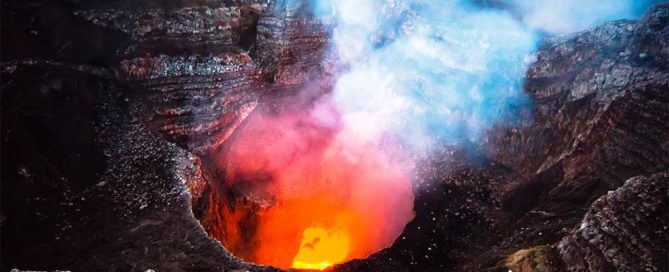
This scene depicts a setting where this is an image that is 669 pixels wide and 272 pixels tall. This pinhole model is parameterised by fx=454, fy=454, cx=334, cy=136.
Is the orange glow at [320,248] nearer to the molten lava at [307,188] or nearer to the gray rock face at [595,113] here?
the molten lava at [307,188]

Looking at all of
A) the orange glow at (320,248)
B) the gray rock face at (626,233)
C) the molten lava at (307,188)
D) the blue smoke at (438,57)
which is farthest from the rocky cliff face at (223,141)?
the orange glow at (320,248)

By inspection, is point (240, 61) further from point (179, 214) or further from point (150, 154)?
point (179, 214)

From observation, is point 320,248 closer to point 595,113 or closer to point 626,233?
point 595,113

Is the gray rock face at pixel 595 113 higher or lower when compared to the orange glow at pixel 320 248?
higher

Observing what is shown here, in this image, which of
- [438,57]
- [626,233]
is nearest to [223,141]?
[438,57]

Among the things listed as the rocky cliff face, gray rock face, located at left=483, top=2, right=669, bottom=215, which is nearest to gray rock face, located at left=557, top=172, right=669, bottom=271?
the rocky cliff face

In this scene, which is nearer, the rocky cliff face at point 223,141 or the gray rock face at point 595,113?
the rocky cliff face at point 223,141

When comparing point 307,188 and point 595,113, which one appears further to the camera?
point 307,188
